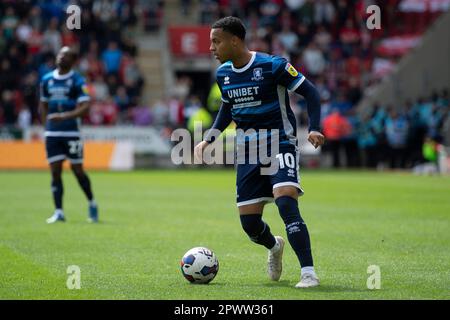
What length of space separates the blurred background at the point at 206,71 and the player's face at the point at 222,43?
22682 mm

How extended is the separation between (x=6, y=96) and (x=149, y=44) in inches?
309

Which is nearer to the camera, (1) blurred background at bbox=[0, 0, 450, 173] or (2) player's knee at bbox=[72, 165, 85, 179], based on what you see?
(2) player's knee at bbox=[72, 165, 85, 179]

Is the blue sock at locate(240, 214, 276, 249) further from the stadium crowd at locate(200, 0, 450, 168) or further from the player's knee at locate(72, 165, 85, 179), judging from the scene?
the stadium crowd at locate(200, 0, 450, 168)

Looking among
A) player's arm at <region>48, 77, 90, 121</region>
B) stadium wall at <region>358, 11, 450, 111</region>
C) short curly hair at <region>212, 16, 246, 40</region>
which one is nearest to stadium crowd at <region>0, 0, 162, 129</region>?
stadium wall at <region>358, 11, 450, 111</region>

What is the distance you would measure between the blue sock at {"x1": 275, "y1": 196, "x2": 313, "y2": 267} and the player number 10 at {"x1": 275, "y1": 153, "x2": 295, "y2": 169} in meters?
0.31

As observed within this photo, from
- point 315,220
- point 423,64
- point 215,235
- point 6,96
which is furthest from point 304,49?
point 215,235

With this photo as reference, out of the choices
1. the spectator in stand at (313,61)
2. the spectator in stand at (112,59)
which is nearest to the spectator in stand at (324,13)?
the spectator in stand at (313,61)

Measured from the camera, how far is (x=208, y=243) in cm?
1223

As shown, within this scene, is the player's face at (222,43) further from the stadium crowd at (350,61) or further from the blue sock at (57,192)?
the stadium crowd at (350,61)

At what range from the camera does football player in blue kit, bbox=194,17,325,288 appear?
8781 millimetres

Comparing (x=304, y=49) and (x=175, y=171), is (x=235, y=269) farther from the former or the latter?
(x=304, y=49)

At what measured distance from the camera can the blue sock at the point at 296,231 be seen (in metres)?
8.45

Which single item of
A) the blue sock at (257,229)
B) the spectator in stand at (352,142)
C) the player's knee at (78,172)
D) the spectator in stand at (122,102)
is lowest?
the spectator in stand at (352,142)

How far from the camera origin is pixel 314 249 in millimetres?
11602
